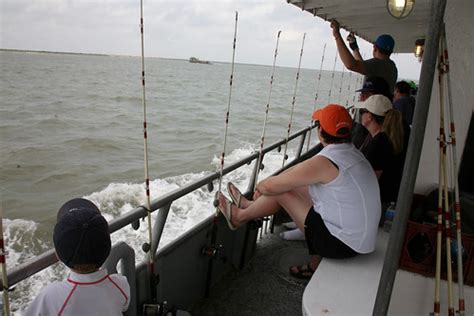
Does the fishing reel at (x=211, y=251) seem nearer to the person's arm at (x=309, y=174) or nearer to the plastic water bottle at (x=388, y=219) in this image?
the person's arm at (x=309, y=174)

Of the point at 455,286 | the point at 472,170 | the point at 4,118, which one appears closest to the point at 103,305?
the point at 455,286

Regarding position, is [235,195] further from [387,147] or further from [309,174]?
[387,147]

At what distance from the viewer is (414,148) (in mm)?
1270

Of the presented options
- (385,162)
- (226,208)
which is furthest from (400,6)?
(226,208)

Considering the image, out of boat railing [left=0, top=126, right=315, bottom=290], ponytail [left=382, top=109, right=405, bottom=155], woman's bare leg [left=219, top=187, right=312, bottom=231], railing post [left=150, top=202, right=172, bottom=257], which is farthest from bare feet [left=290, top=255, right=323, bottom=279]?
railing post [left=150, top=202, right=172, bottom=257]

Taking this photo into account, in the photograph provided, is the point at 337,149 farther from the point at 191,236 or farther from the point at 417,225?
the point at 191,236

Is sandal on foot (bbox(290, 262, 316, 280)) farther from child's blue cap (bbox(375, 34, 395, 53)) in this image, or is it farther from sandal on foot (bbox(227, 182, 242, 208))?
child's blue cap (bbox(375, 34, 395, 53))

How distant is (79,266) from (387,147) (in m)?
2.43

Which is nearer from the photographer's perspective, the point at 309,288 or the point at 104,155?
the point at 309,288

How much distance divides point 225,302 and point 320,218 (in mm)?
1097

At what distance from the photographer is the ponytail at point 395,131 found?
9.84 ft

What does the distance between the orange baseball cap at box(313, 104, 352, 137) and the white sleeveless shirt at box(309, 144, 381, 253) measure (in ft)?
0.28

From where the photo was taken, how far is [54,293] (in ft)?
4.59

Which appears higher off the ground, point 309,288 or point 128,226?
point 309,288
